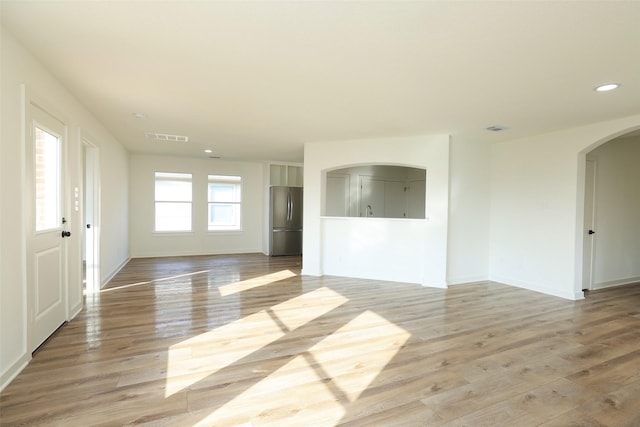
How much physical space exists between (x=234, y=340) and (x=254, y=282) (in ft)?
7.75

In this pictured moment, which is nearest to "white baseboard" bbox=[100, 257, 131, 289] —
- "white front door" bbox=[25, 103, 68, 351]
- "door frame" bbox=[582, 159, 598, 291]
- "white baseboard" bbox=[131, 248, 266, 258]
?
"white baseboard" bbox=[131, 248, 266, 258]

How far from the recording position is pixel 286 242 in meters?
8.40

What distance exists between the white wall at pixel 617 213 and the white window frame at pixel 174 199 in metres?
8.39

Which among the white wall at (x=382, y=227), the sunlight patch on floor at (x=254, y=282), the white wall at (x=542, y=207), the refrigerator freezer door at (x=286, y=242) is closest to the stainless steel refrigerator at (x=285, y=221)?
the refrigerator freezer door at (x=286, y=242)

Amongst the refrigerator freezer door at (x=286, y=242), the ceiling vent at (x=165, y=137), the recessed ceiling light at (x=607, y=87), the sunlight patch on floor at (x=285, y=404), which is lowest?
the sunlight patch on floor at (x=285, y=404)

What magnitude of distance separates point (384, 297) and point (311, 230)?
2.01 meters

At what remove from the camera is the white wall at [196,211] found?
776 cm

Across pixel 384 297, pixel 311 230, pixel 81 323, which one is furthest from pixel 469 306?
Answer: pixel 81 323

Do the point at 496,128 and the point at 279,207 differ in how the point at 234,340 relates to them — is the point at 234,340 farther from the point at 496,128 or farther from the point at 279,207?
the point at 279,207

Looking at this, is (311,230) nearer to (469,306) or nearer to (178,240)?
(469,306)

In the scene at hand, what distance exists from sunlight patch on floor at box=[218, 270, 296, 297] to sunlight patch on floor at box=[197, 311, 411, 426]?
217cm

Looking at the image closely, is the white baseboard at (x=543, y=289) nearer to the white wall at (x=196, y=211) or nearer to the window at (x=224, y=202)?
the white wall at (x=196, y=211)

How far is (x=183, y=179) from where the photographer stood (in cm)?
816

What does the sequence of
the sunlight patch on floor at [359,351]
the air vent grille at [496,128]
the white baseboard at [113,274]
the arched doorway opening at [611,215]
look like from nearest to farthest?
→ the sunlight patch on floor at [359,351] < the air vent grille at [496,128] < the white baseboard at [113,274] < the arched doorway opening at [611,215]
